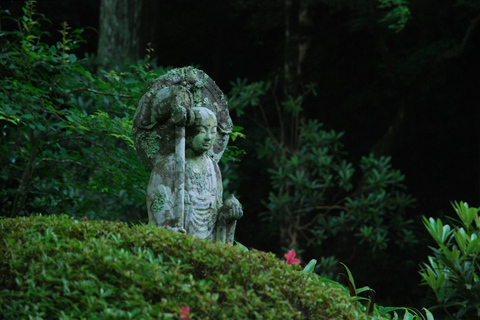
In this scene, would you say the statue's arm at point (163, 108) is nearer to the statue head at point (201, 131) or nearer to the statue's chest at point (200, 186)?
the statue head at point (201, 131)

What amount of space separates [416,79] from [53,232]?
25.3 ft

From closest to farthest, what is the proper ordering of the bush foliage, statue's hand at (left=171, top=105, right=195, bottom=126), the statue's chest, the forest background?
statue's hand at (left=171, top=105, right=195, bottom=126)
the statue's chest
the bush foliage
the forest background

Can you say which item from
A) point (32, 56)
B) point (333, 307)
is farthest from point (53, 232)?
point (32, 56)

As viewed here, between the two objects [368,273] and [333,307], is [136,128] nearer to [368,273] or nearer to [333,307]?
[333,307]

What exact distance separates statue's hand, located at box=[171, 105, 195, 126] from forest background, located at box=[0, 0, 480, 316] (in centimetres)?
425

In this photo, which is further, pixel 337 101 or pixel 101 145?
pixel 337 101

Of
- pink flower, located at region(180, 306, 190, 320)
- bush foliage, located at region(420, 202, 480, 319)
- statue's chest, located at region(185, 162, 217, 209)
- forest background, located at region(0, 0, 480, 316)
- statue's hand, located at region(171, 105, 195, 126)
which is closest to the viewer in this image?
pink flower, located at region(180, 306, 190, 320)

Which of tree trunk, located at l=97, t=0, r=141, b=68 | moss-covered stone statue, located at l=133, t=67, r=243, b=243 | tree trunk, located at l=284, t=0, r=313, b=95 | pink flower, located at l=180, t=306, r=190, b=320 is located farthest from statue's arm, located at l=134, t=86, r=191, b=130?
tree trunk, located at l=284, t=0, r=313, b=95

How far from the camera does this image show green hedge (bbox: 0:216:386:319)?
3.29 metres

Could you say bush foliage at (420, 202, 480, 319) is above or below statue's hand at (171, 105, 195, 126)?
below

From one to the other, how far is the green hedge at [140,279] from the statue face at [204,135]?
0.76m

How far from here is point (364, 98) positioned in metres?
11.2

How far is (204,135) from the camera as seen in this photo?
14.6 ft

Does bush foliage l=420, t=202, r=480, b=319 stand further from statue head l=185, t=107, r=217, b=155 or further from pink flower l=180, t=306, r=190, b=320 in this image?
pink flower l=180, t=306, r=190, b=320
